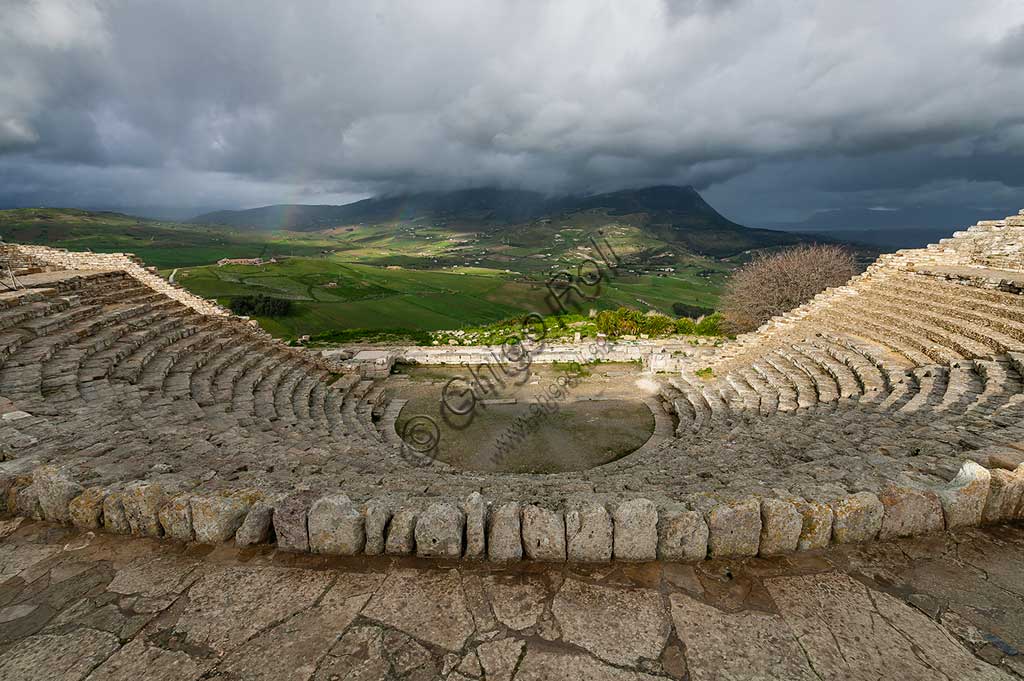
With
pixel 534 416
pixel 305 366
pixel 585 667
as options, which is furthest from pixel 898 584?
pixel 305 366

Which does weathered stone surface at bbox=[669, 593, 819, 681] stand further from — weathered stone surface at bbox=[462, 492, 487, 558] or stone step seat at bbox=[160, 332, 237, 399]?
stone step seat at bbox=[160, 332, 237, 399]

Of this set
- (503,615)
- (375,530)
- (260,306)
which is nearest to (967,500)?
(503,615)

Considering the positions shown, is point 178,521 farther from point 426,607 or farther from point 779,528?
point 779,528

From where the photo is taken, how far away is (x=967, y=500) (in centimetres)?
407

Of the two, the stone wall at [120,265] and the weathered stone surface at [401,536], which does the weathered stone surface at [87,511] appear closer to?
the weathered stone surface at [401,536]

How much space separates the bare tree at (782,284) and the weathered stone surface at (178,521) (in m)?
30.0

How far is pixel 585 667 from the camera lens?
2.90m

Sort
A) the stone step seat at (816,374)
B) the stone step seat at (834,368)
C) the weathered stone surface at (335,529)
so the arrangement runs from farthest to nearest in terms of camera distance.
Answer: the stone step seat at (816,374) → the stone step seat at (834,368) → the weathered stone surface at (335,529)

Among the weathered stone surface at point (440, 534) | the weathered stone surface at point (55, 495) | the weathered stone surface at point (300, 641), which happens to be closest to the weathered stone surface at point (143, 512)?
the weathered stone surface at point (55, 495)

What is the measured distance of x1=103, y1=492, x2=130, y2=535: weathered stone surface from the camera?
4.14 meters

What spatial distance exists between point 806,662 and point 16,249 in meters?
30.6

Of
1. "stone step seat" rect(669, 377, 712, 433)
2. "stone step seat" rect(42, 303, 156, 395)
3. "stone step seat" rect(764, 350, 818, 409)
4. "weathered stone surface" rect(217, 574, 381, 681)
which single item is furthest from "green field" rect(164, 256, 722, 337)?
"weathered stone surface" rect(217, 574, 381, 681)

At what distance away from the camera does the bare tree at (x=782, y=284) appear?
1068 inches

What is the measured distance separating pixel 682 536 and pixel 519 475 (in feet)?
19.2
